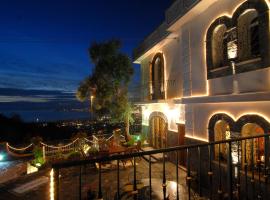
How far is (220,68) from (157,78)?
21.9ft

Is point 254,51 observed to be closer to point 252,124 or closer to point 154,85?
point 252,124

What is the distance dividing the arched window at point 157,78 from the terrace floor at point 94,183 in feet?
13.8

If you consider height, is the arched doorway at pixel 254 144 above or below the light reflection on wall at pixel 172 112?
below

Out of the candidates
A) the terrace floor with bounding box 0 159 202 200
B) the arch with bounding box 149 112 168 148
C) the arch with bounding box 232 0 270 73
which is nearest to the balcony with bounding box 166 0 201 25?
the arch with bounding box 232 0 270 73

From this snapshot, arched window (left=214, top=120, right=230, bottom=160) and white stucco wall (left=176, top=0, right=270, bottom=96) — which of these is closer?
white stucco wall (left=176, top=0, right=270, bottom=96)

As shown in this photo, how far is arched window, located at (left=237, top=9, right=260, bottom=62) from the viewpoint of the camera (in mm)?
6562

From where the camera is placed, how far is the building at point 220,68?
243 inches

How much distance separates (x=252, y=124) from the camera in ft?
21.8

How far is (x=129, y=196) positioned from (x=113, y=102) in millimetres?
9441

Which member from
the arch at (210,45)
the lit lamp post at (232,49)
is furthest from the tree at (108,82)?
the lit lamp post at (232,49)

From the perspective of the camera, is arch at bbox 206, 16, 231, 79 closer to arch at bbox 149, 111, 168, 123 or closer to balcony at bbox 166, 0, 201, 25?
balcony at bbox 166, 0, 201, 25

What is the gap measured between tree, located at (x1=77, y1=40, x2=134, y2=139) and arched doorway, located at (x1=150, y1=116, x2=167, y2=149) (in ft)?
6.54

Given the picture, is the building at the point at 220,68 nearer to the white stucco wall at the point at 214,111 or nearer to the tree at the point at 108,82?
the white stucco wall at the point at 214,111

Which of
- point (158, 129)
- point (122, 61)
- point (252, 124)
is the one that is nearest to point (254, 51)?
point (252, 124)
